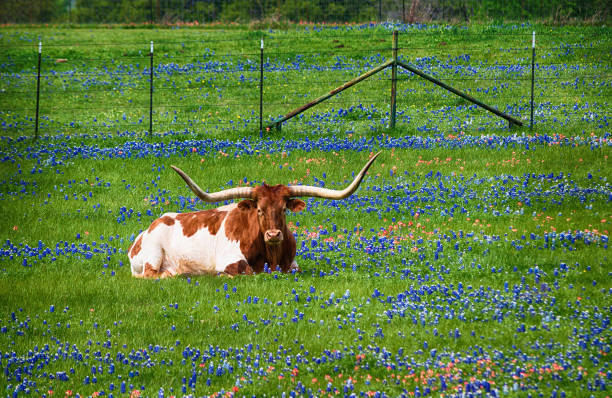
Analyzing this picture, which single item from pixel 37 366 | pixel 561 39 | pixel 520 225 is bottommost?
pixel 37 366

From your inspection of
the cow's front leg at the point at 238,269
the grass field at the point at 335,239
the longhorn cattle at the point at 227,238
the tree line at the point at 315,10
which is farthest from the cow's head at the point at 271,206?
the tree line at the point at 315,10

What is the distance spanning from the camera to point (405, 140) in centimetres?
1991

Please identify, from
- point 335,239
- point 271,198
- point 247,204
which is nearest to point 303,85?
point 335,239

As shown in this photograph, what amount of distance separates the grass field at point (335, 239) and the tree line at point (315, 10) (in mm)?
15054

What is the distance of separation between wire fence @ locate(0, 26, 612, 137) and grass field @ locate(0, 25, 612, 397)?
0.55 ft

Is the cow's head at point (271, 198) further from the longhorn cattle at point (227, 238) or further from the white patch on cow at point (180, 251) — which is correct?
the white patch on cow at point (180, 251)

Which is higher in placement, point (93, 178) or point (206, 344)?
point (93, 178)

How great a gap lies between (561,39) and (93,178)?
23.6m

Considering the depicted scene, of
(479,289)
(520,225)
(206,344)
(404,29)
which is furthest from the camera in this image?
(404,29)

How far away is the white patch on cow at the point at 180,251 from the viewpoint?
39.0ft

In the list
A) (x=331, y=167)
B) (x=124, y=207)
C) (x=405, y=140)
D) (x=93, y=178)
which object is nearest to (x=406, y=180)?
(x=331, y=167)

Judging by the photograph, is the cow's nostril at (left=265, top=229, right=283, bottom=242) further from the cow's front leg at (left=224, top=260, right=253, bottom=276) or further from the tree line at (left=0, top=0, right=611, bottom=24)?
the tree line at (left=0, top=0, right=611, bottom=24)

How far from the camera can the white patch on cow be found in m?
11.9

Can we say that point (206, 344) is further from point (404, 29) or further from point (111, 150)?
point (404, 29)
